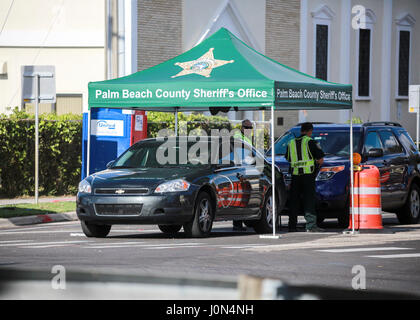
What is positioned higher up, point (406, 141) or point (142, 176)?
point (406, 141)

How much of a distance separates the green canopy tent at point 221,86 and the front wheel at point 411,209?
2.91 m

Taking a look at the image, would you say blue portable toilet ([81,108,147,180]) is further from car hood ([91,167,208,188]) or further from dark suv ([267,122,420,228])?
car hood ([91,167,208,188])

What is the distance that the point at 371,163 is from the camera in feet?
52.8

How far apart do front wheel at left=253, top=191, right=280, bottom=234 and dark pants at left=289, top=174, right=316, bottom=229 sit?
0.41 meters

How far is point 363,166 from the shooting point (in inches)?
→ 598

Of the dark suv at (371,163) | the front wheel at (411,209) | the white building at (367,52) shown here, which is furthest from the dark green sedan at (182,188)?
the white building at (367,52)

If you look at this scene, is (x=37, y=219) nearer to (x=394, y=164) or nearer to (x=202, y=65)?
(x=202, y=65)

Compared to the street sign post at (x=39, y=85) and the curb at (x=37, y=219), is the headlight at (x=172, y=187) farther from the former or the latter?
the street sign post at (x=39, y=85)

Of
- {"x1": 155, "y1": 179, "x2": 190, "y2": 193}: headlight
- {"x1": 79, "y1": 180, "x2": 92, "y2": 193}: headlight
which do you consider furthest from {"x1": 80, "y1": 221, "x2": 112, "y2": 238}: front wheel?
{"x1": 155, "y1": 179, "x2": 190, "y2": 193}: headlight

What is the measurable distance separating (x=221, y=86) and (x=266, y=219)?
2411 millimetres

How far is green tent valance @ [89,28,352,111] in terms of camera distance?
13383mm

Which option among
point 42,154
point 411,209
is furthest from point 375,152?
point 42,154

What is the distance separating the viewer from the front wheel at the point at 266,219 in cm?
1447

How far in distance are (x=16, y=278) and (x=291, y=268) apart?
658cm
